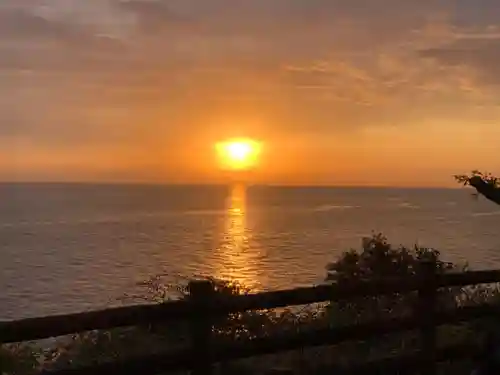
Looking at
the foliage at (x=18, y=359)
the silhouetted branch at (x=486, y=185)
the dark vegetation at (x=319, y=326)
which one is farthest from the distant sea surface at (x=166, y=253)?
the silhouetted branch at (x=486, y=185)

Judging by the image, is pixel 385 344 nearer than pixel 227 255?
Yes

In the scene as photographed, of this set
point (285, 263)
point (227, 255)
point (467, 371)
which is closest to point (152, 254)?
point (227, 255)

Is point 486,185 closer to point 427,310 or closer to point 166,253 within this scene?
point 427,310

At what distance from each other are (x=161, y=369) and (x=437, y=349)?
2633 millimetres

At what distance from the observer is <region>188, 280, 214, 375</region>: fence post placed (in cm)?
498

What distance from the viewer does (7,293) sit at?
57438mm

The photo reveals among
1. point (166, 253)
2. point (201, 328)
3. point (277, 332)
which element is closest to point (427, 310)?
point (201, 328)

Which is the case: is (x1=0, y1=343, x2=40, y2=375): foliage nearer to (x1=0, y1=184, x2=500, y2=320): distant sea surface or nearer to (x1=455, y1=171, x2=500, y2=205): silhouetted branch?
(x1=455, y1=171, x2=500, y2=205): silhouetted branch

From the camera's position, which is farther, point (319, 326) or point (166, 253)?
point (166, 253)

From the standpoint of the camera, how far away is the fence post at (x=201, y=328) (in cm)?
498

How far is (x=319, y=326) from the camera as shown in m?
12.2

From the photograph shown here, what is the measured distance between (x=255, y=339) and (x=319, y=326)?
7127 mm

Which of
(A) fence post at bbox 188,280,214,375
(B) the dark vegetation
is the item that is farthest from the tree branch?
(A) fence post at bbox 188,280,214,375

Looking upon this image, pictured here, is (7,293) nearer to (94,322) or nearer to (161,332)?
(161,332)
